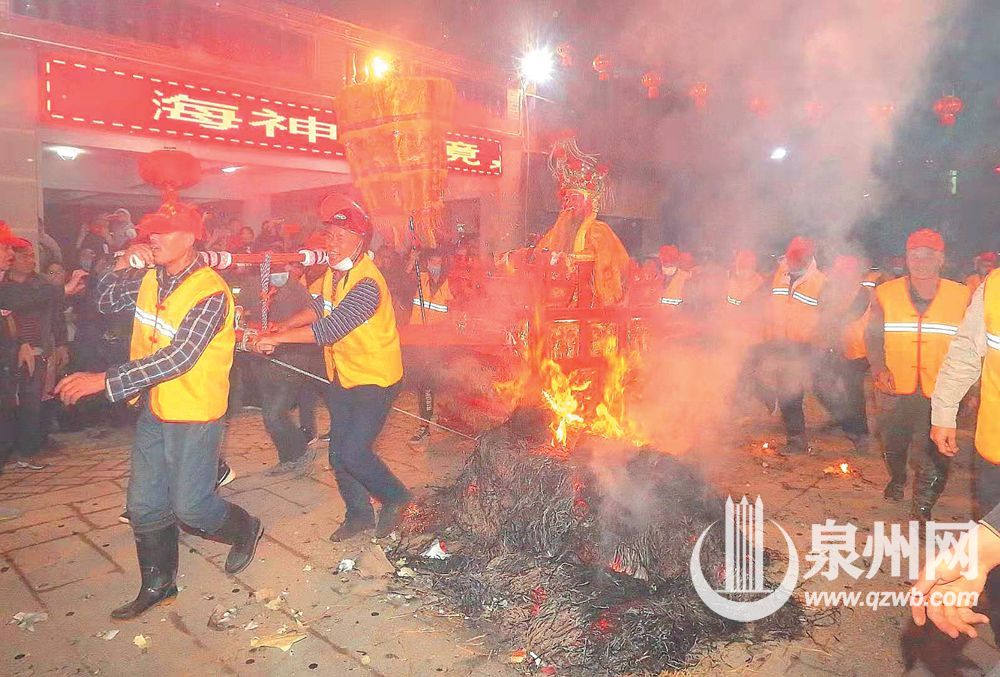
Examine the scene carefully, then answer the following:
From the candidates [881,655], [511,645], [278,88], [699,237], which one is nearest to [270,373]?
[511,645]

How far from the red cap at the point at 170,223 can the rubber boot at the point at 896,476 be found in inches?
202

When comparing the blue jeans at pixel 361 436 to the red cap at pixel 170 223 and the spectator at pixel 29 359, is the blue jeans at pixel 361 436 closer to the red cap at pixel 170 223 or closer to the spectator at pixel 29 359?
the red cap at pixel 170 223

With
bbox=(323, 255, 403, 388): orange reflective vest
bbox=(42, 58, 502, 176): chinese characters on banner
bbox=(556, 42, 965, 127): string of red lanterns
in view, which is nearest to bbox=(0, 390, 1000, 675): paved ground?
bbox=(323, 255, 403, 388): orange reflective vest

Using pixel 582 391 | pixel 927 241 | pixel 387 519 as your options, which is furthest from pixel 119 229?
pixel 927 241

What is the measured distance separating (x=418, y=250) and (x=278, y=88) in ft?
10.4

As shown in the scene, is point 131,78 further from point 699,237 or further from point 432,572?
point 699,237

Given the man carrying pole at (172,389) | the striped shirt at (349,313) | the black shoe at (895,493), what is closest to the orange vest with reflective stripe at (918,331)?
the black shoe at (895,493)

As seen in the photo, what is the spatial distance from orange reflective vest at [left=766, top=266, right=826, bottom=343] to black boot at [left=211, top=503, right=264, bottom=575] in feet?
17.9

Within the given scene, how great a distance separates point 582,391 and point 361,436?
1.91 metres

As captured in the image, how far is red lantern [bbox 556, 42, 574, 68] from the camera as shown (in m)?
10.3

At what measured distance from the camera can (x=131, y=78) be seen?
7918 mm

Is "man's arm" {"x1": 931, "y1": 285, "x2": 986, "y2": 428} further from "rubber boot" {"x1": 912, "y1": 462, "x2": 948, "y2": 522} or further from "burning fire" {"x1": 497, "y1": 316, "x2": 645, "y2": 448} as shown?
"burning fire" {"x1": 497, "y1": 316, "x2": 645, "y2": 448}

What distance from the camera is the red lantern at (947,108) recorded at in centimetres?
846

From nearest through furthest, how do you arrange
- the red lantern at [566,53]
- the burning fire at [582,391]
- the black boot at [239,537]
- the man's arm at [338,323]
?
1. the black boot at [239,537]
2. the man's arm at [338,323]
3. the burning fire at [582,391]
4. the red lantern at [566,53]
